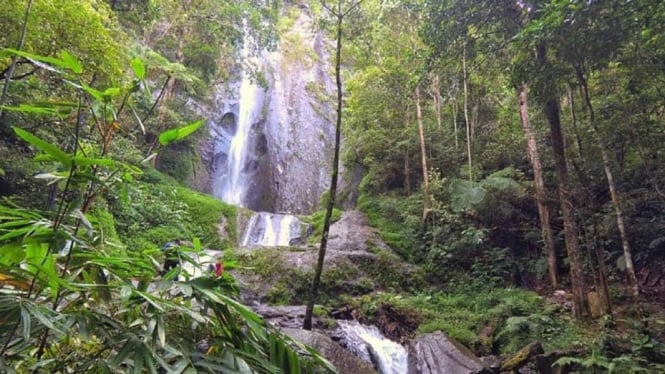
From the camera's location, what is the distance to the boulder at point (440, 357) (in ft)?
17.7

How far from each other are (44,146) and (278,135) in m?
21.0

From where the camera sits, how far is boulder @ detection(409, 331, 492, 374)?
5.38m

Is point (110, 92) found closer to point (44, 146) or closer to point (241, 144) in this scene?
point (44, 146)

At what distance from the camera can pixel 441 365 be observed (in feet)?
18.3

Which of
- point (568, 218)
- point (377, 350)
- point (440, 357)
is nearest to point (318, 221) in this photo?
point (377, 350)

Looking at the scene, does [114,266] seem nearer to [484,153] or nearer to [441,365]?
[441,365]

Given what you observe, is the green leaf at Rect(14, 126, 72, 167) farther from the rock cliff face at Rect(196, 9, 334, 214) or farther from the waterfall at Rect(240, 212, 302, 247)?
the rock cliff face at Rect(196, 9, 334, 214)

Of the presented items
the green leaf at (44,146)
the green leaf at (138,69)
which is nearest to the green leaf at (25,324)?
the green leaf at (44,146)

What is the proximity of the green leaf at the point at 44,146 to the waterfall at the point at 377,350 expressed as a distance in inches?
225

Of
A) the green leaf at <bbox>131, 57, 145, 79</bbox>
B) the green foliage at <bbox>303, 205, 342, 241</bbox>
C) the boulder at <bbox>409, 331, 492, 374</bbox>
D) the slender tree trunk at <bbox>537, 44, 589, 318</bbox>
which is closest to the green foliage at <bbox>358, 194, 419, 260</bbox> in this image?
the green foliage at <bbox>303, 205, 342, 241</bbox>

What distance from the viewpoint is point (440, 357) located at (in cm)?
571

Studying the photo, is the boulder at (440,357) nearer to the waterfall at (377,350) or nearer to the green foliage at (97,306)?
the waterfall at (377,350)

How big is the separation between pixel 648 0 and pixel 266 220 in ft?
41.1

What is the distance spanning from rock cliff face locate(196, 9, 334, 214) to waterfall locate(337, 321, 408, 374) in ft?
41.6
